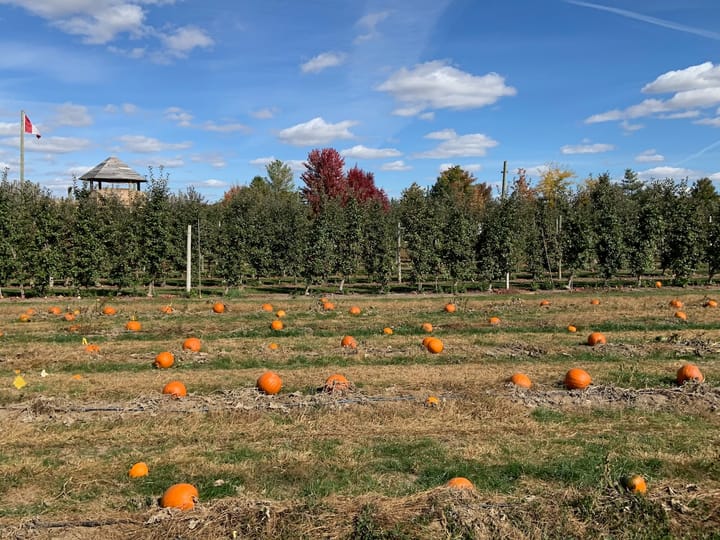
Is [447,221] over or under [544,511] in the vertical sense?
over

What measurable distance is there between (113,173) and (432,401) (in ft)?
131

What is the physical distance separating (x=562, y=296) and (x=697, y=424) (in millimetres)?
12568

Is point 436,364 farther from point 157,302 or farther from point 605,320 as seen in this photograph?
point 157,302

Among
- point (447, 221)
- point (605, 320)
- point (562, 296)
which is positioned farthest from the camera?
point (447, 221)

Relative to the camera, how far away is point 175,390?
7.46 m

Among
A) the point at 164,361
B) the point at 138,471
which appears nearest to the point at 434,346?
the point at 164,361

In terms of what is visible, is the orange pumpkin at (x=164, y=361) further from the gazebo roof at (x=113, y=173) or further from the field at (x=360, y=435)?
the gazebo roof at (x=113, y=173)

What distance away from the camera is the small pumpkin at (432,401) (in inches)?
279

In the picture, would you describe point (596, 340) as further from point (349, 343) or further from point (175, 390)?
point (175, 390)

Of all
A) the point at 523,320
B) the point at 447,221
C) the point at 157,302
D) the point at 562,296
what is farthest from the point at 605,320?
the point at 157,302

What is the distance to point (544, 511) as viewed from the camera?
4211 millimetres

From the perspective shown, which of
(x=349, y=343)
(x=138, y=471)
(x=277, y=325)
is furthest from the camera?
(x=277, y=325)

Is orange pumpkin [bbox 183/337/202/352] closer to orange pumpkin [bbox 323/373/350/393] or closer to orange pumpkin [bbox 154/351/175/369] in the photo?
orange pumpkin [bbox 154/351/175/369]

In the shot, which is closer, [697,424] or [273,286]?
[697,424]
